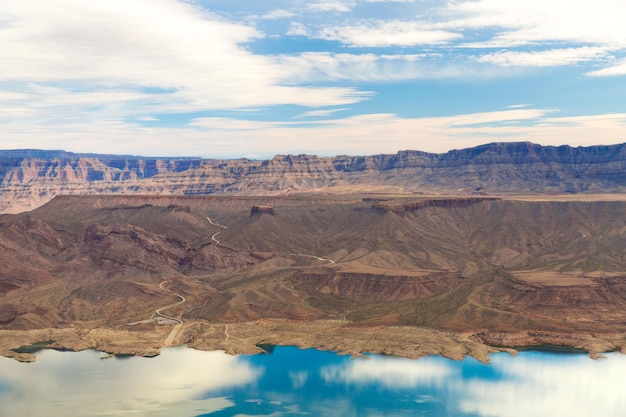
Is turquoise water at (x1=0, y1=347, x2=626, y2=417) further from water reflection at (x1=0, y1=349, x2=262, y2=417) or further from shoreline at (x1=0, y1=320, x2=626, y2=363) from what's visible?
shoreline at (x1=0, y1=320, x2=626, y2=363)

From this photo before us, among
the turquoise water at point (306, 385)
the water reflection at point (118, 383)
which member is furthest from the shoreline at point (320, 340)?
the water reflection at point (118, 383)

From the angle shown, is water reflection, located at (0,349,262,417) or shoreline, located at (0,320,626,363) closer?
water reflection, located at (0,349,262,417)

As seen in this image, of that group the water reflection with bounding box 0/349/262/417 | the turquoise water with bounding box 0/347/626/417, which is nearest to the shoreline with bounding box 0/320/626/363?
the turquoise water with bounding box 0/347/626/417

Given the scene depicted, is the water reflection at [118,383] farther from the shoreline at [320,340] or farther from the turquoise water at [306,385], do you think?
the shoreline at [320,340]

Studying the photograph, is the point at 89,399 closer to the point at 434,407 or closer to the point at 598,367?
the point at 434,407

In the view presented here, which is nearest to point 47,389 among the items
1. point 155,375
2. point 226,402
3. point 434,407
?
point 155,375

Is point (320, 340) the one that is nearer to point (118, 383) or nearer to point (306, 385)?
point (306, 385)

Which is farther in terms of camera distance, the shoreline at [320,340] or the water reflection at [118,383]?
the shoreline at [320,340]

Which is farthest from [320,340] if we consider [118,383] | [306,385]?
[118,383]
